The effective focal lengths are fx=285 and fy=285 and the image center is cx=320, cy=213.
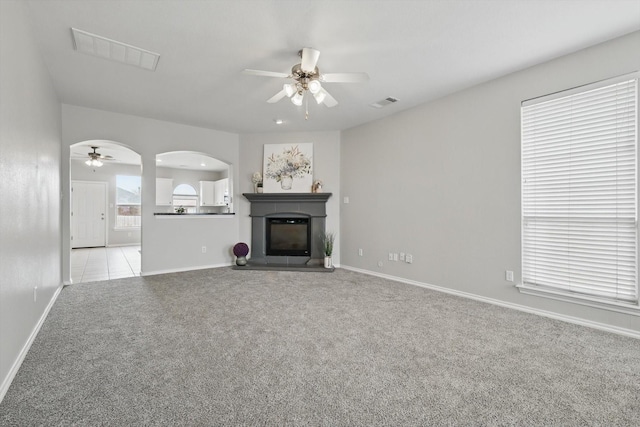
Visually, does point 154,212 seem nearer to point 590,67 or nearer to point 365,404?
point 365,404

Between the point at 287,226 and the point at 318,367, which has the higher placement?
the point at 287,226

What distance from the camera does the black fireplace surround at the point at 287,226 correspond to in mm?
5551

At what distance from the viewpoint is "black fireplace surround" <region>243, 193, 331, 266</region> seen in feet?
18.2

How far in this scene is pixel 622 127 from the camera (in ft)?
8.27

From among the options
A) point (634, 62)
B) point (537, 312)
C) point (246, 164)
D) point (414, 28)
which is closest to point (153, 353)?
point (414, 28)

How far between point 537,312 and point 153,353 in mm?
3631

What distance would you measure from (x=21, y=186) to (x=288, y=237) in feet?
13.2

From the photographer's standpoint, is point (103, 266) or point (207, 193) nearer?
point (103, 266)

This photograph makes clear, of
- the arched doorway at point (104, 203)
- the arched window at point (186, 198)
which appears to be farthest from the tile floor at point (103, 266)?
the arched window at point (186, 198)

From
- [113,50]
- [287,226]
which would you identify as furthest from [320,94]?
[287,226]

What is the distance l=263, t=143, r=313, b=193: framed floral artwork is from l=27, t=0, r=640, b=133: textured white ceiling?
1.78 metres

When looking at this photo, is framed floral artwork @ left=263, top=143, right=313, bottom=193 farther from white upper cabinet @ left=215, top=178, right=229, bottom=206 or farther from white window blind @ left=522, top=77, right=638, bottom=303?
white upper cabinet @ left=215, top=178, right=229, bottom=206

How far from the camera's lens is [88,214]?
8516 mm

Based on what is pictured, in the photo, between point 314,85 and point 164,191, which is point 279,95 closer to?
point 314,85
